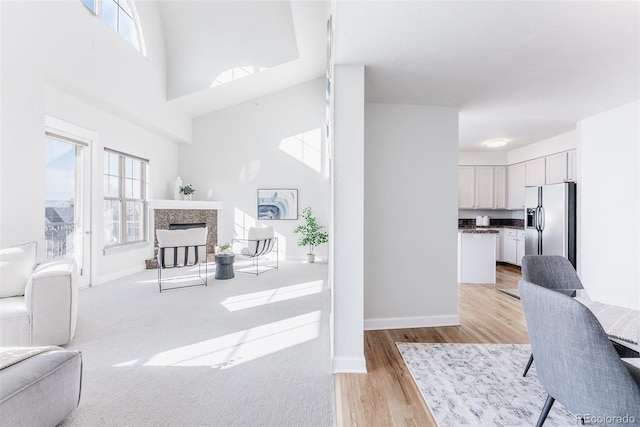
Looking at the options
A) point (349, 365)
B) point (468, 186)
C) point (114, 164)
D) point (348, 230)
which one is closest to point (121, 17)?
point (114, 164)

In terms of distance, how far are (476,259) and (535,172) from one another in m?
2.55

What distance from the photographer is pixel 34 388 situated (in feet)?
4.58

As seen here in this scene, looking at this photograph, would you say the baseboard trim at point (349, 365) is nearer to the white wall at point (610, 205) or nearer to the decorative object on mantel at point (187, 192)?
the white wall at point (610, 205)

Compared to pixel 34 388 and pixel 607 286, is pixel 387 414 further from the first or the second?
pixel 607 286

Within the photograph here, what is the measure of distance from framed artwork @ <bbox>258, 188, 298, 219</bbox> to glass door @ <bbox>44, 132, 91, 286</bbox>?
11.2 feet

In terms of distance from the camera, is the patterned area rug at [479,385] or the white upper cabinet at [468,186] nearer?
the patterned area rug at [479,385]

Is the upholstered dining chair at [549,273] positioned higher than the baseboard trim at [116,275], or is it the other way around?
the upholstered dining chair at [549,273]

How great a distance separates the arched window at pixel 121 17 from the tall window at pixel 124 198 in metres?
1.93

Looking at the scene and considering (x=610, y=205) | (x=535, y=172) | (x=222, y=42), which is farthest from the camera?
(x=222, y=42)

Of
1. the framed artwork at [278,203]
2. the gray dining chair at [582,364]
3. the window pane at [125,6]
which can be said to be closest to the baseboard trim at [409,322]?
the gray dining chair at [582,364]

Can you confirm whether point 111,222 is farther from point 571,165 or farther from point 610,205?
point 571,165

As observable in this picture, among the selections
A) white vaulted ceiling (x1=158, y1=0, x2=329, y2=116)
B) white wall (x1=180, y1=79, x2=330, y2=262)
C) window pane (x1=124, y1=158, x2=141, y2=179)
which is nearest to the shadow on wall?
white wall (x1=180, y1=79, x2=330, y2=262)

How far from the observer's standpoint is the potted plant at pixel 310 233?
6816mm

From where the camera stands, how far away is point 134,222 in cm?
582
